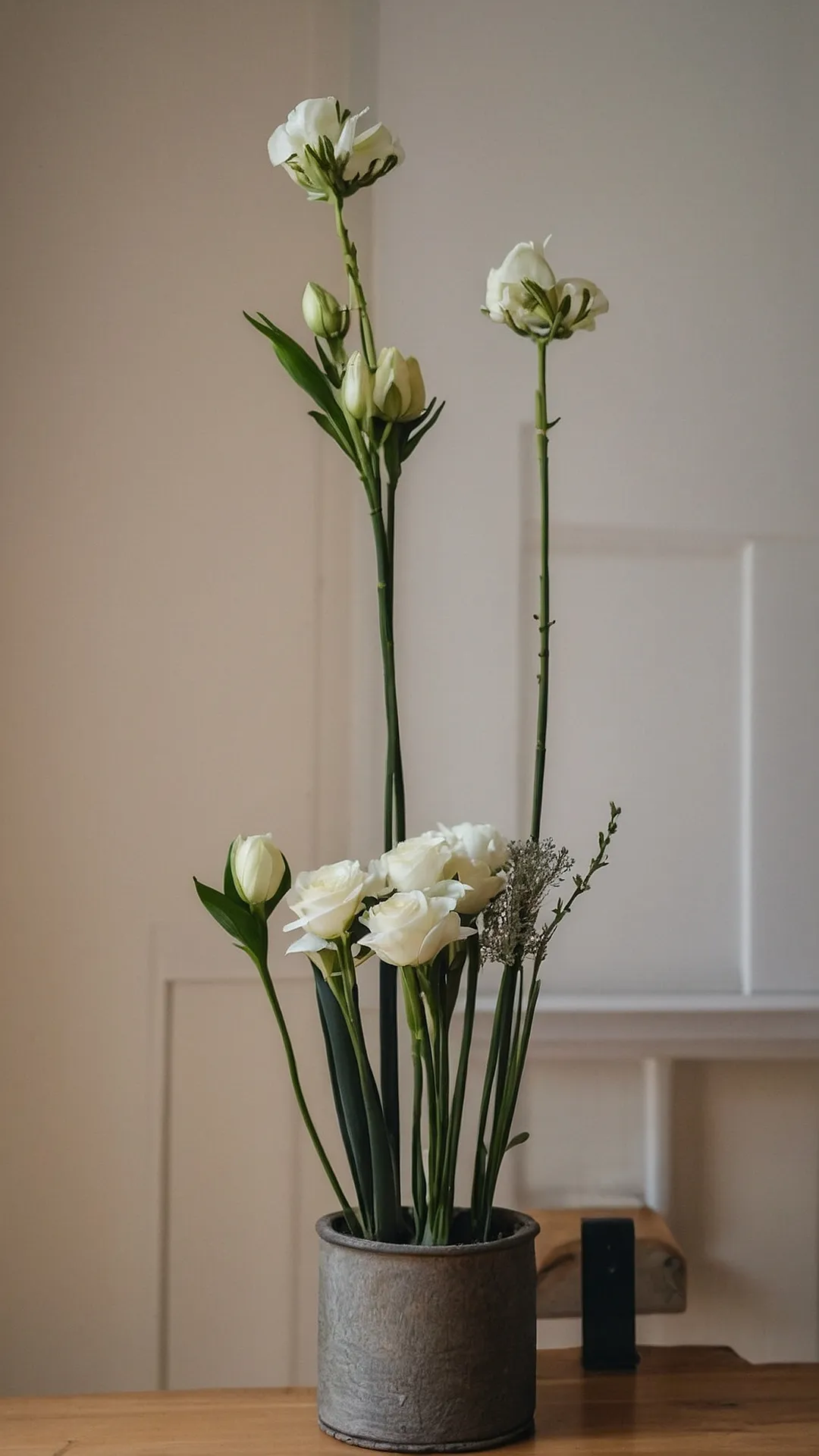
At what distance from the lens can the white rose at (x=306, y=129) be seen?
84 centimetres

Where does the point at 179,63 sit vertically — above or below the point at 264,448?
above

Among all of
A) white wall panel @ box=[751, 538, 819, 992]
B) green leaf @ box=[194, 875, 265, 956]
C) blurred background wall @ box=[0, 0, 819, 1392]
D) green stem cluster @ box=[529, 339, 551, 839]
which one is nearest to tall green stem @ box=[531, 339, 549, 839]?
green stem cluster @ box=[529, 339, 551, 839]

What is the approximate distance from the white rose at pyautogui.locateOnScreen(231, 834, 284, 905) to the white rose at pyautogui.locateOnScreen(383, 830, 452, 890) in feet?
0.24

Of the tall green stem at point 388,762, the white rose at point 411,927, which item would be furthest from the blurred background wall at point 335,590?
the white rose at point 411,927

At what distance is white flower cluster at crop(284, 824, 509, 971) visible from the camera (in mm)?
783

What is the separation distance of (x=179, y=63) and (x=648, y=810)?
91cm

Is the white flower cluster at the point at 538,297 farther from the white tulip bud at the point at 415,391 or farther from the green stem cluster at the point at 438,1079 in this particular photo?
the green stem cluster at the point at 438,1079

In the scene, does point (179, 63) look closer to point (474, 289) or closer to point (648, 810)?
point (474, 289)

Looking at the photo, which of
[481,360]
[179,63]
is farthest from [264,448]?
[179,63]

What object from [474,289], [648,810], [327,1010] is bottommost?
[327,1010]

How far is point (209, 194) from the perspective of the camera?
1.30 m

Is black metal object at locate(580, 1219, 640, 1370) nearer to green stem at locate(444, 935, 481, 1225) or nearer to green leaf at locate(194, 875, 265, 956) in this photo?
green stem at locate(444, 935, 481, 1225)

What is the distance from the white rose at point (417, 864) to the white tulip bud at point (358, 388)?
0.30 m

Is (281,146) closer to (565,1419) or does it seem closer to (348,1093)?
(348,1093)
